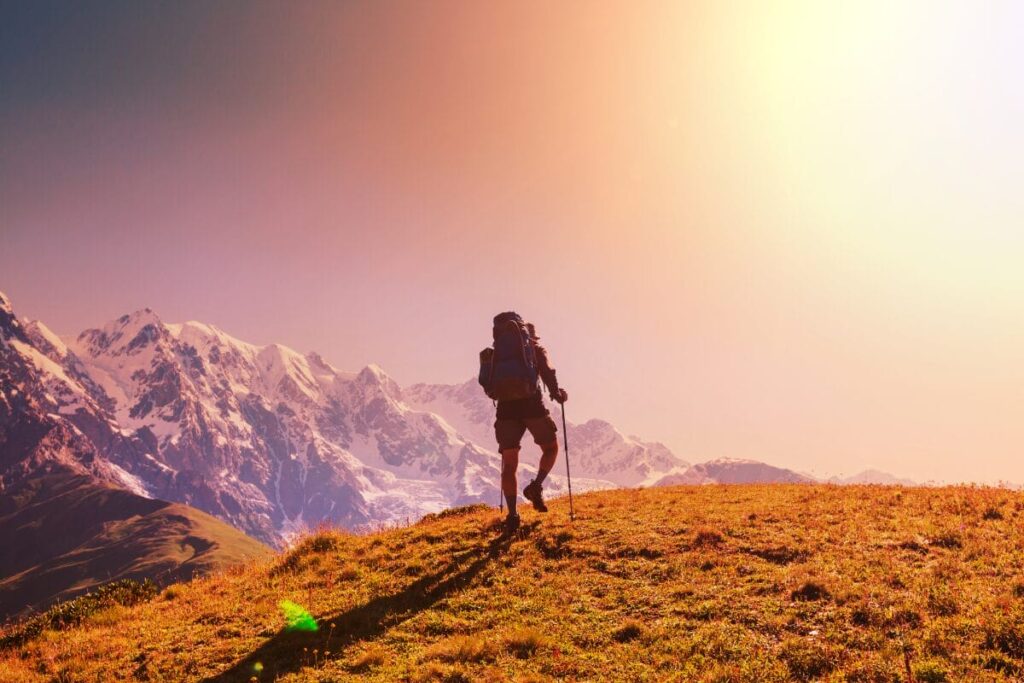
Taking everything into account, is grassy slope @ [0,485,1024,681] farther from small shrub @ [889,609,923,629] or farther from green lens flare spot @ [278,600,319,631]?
green lens flare spot @ [278,600,319,631]

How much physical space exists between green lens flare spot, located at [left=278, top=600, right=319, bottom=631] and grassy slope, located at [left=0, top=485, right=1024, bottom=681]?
0.16 meters

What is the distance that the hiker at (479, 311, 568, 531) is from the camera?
45.2 feet

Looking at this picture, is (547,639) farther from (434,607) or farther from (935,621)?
(935,621)

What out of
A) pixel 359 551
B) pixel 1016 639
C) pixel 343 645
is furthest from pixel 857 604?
pixel 359 551

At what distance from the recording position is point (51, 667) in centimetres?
868

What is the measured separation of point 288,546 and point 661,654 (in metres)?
11.6

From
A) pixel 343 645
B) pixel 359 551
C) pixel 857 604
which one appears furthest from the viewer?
pixel 359 551

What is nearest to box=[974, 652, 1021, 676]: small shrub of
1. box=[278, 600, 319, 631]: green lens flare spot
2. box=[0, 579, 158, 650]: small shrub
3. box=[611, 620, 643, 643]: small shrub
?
box=[611, 620, 643, 643]: small shrub

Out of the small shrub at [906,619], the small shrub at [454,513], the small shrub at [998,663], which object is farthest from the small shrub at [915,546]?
the small shrub at [454,513]

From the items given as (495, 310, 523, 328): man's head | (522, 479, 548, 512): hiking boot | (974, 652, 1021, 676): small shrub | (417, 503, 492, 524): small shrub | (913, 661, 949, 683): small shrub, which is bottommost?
(417, 503, 492, 524): small shrub

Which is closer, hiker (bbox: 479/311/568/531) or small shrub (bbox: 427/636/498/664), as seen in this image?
small shrub (bbox: 427/636/498/664)

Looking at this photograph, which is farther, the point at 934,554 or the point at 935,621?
the point at 934,554

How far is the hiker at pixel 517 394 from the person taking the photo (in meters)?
13.8

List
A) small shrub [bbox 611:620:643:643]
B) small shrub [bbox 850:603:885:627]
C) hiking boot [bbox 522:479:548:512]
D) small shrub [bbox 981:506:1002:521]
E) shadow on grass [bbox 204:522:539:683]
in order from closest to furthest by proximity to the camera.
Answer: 1. small shrub [bbox 850:603:885:627]
2. small shrub [bbox 611:620:643:643]
3. shadow on grass [bbox 204:522:539:683]
4. small shrub [bbox 981:506:1002:521]
5. hiking boot [bbox 522:479:548:512]
